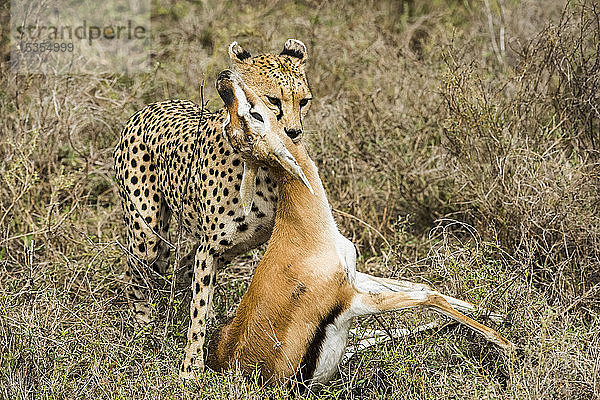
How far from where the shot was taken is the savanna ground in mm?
3629

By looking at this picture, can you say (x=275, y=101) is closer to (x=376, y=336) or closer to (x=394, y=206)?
(x=376, y=336)

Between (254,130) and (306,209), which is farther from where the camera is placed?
(306,209)

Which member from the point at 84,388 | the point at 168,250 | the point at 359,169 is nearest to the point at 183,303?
the point at 168,250

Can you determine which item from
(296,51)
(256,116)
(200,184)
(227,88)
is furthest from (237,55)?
(200,184)

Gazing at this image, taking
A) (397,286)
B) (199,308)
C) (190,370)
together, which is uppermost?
(397,286)

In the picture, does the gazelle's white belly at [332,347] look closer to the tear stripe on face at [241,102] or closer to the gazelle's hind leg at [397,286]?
the gazelle's hind leg at [397,286]

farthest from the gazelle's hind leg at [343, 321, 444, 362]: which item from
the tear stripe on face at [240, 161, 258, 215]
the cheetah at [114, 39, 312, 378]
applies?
the tear stripe on face at [240, 161, 258, 215]

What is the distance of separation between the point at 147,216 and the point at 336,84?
9.37 ft

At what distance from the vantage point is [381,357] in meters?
3.68

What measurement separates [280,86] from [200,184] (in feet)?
2.54

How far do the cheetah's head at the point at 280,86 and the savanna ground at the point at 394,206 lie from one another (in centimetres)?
112

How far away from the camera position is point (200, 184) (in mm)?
3789

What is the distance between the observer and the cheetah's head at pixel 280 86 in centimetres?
323

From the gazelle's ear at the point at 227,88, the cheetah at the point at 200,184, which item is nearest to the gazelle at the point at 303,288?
the gazelle's ear at the point at 227,88
